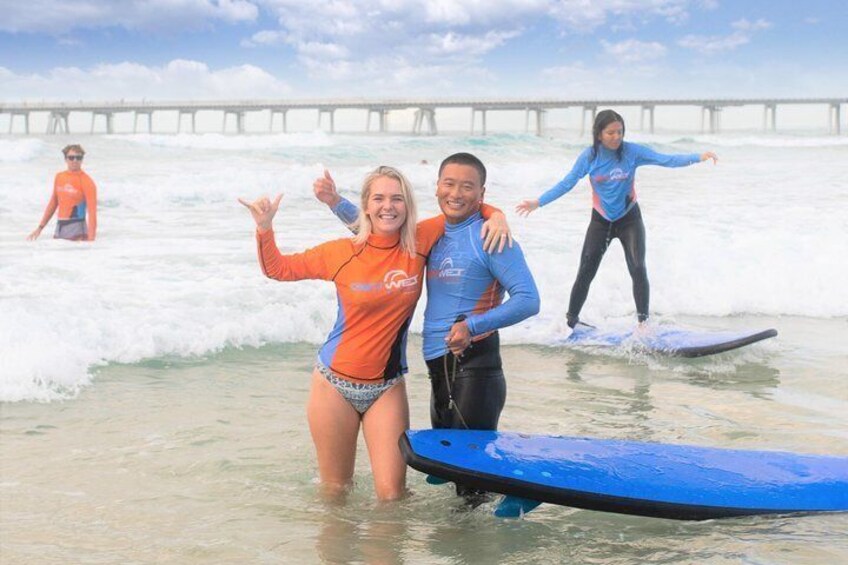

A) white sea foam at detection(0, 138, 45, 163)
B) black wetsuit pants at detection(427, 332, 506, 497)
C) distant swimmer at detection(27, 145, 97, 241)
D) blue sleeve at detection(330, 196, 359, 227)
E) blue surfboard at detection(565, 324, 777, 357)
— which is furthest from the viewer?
white sea foam at detection(0, 138, 45, 163)

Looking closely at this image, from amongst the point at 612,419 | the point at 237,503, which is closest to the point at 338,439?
the point at 237,503

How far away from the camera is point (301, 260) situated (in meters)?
3.78

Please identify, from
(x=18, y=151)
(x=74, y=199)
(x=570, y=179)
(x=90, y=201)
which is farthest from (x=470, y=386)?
(x=18, y=151)

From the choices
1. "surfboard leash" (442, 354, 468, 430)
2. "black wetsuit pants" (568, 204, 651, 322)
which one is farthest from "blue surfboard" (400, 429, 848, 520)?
"black wetsuit pants" (568, 204, 651, 322)

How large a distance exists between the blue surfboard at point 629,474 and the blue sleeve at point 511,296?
534 mm

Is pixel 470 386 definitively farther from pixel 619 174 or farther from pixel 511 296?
pixel 619 174

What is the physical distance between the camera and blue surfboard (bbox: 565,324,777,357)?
285 inches

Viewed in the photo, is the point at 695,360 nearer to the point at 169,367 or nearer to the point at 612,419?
the point at 612,419

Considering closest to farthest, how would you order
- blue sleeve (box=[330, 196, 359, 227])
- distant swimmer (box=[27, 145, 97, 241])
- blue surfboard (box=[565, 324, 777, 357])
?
blue sleeve (box=[330, 196, 359, 227]), blue surfboard (box=[565, 324, 777, 357]), distant swimmer (box=[27, 145, 97, 241])

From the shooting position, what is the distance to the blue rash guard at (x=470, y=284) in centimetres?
360

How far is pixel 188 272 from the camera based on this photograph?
10.3 metres

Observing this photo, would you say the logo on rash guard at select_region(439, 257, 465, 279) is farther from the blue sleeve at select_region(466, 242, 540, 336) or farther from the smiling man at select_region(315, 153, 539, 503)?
the blue sleeve at select_region(466, 242, 540, 336)

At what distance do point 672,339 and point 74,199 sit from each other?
24.2 ft

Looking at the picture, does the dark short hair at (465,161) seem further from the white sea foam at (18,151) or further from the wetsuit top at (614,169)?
the white sea foam at (18,151)
